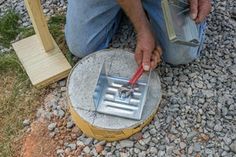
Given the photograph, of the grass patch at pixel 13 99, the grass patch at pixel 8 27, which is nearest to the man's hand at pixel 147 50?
the grass patch at pixel 13 99

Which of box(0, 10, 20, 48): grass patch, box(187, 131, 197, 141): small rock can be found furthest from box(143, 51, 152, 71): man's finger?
box(0, 10, 20, 48): grass patch

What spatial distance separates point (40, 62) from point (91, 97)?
0.41 m

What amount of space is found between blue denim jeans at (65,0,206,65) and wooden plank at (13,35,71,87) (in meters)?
0.10

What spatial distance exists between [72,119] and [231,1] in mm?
→ 1079

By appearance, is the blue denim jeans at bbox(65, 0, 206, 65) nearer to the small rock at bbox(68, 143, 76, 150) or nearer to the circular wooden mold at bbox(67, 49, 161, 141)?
the circular wooden mold at bbox(67, 49, 161, 141)

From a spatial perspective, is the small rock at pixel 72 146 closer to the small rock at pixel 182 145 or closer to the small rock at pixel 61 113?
the small rock at pixel 61 113

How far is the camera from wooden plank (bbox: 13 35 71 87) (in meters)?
2.24

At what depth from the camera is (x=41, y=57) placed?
7.66 feet

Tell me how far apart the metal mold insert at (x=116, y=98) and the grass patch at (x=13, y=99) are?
331mm

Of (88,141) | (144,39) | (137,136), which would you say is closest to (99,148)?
(88,141)

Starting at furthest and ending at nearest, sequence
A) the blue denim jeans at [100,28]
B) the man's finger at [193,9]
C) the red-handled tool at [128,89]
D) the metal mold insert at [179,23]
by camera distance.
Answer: the blue denim jeans at [100,28] < the red-handled tool at [128,89] < the man's finger at [193,9] < the metal mold insert at [179,23]

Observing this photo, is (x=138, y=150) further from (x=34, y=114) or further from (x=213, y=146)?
(x=34, y=114)

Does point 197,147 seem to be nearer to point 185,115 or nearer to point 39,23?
point 185,115

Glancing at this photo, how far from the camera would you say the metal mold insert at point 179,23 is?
1721mm
